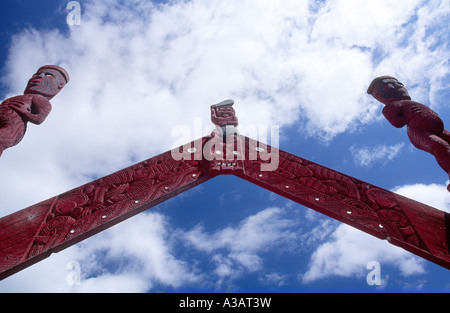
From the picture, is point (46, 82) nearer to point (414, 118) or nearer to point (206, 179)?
point (206, 179)

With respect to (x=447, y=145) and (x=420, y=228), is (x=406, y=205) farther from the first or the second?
(x=447, y=145)

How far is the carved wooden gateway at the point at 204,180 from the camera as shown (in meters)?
2.71

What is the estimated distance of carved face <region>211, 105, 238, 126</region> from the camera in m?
3.88

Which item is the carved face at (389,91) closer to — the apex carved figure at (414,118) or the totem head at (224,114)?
the apex carved figure at (414,118)

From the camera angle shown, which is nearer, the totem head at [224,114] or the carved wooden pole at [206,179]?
the carved wooden pole at [206,179]

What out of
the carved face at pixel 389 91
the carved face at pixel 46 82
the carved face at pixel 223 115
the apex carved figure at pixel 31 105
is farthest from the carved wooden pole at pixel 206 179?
the carved face at pixel 46 82

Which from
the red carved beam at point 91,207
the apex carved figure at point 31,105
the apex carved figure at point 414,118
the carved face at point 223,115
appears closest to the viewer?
the red carved beam at point 91,207

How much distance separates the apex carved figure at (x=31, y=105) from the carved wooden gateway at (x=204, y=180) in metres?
0.79

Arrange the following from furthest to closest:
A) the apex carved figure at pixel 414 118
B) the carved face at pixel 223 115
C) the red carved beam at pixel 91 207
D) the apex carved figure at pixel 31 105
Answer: the carved face at pixel 223 115
the apex carved figure at pixel 31 105
the apex carved figure at pixel 414 118
the red carved beam at pixel 91 207

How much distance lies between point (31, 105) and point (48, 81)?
1.72 feet

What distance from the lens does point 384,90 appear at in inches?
159

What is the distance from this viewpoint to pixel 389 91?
13.1ft

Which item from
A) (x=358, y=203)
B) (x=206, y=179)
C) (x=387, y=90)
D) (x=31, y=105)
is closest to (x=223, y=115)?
(x=206, y=179)
